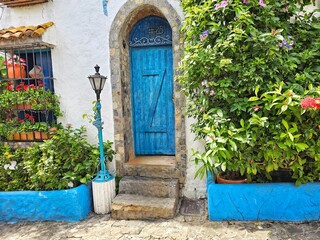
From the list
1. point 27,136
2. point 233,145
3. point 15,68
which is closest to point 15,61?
point 15,68

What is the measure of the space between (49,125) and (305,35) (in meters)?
3.86

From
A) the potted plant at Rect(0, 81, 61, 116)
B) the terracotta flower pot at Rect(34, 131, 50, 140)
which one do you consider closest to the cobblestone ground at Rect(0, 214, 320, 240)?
the terracotta flower pot at Rect(34, 131, 50, 140)

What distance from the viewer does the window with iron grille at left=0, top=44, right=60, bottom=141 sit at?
4.02 metres

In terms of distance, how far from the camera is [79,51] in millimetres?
4023

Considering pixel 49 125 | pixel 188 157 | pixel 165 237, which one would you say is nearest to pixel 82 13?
pixel 49 125

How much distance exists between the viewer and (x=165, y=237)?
2.83 m

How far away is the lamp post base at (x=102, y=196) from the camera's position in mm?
3430

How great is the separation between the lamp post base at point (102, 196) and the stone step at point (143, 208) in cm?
13

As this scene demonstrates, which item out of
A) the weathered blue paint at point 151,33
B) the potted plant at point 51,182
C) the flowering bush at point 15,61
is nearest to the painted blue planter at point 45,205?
the potted plant at point 51,182

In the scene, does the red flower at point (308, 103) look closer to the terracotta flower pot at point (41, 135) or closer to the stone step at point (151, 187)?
the stone step at point (151, 187)

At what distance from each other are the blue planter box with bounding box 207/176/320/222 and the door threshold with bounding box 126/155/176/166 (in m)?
1.02

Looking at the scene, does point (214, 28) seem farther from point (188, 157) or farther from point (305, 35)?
point (188, 157)

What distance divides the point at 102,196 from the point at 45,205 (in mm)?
753

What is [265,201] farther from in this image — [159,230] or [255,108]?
[159,230]
